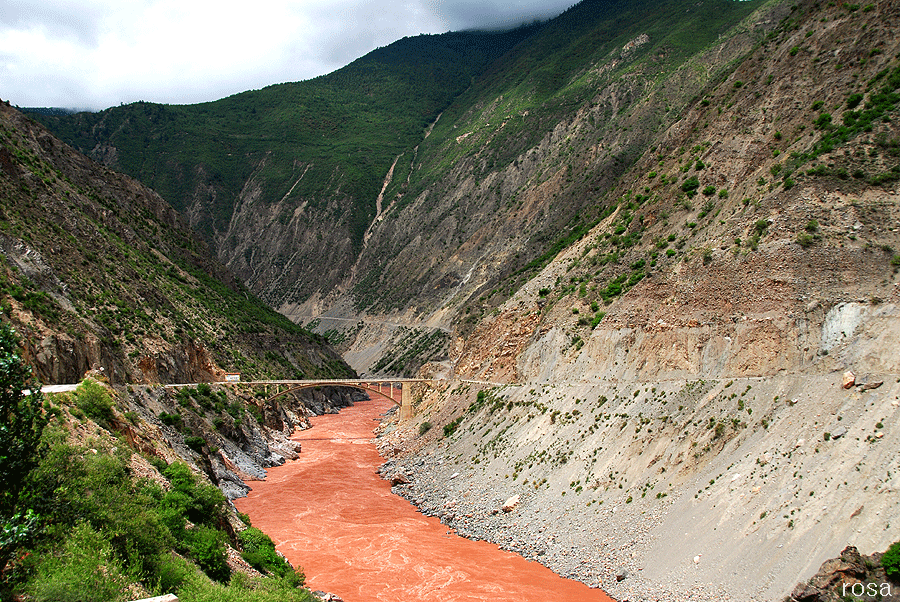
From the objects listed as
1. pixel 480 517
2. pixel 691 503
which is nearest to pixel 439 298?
pixel 480 517

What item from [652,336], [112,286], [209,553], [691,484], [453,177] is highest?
[453,177]

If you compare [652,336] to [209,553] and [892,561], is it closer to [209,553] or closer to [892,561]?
[892,561]

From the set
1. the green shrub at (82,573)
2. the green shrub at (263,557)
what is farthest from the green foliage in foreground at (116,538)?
the green shrub at (263,557)

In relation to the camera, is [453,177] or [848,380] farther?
[453,177]

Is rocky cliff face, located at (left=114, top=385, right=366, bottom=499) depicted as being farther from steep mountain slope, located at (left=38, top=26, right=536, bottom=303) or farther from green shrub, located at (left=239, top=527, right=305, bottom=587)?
steep mountain slope, located at (left=38, top=26, right=536, bottom=303)

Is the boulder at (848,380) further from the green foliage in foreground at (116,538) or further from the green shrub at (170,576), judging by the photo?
the green shrub at (170,576)

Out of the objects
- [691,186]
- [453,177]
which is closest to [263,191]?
[453,177]
